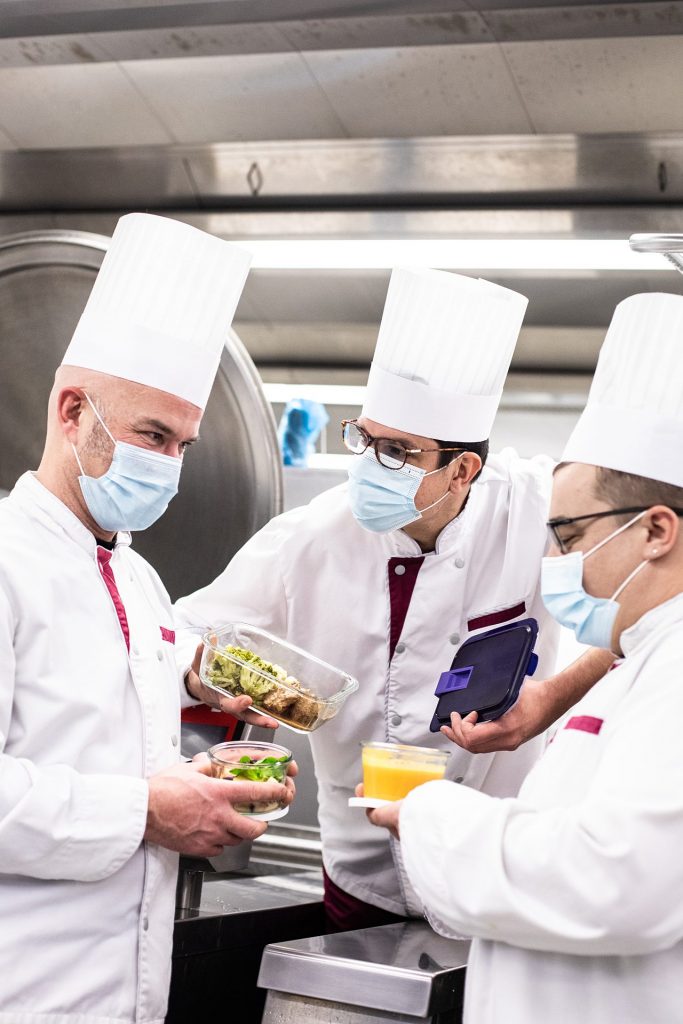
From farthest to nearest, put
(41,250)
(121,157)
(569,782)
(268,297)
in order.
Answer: (268,297)
(121,157)
(41,250)
(569,782)

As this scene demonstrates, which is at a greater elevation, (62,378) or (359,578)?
(62,378)

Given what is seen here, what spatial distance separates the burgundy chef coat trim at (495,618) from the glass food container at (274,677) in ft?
1.43

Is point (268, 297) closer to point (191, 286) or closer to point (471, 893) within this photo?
point (191, 286)

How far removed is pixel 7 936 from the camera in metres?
1.47

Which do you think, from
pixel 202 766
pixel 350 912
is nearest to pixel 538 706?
pixel 202 766

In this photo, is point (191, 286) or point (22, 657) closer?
point (22, 657)

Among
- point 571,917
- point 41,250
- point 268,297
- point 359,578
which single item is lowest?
point 571,917

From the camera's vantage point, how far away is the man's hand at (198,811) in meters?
1.54

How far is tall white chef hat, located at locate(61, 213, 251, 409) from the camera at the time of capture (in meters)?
1.78

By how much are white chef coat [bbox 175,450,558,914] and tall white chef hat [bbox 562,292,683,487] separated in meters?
0.69

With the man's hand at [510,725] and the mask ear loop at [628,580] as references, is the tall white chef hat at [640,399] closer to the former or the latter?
the mask ear loop at [628,580]

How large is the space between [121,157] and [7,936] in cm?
311

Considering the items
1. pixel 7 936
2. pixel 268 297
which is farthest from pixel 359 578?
pixel 268 297

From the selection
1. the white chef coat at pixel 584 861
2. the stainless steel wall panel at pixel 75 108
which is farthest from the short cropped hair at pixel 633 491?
the stainless steel wall panel at pixel 75 108
